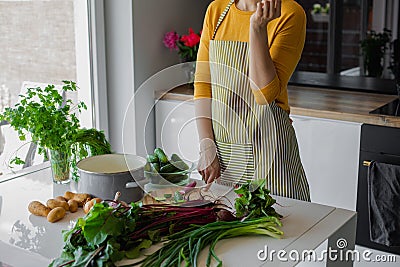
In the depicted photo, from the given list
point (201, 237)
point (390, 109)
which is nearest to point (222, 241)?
point (201, 237)

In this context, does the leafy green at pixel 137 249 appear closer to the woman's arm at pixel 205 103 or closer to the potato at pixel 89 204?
the potato at pixel 89 204

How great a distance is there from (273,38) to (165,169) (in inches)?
22.3

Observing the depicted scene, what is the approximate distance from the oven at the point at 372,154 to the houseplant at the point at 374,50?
612 millimetres

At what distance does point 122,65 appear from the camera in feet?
10.2

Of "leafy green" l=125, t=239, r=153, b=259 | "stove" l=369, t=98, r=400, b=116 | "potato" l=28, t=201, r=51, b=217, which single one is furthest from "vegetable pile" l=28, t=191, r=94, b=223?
"stove" l=369, t=98, r=400, b=116

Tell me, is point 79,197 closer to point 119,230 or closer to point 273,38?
point 119,230

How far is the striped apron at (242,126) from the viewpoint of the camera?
192 centimetres

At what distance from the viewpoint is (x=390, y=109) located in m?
2.70

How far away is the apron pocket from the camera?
1948 mm

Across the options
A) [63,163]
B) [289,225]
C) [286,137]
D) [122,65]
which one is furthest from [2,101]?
[289,225]

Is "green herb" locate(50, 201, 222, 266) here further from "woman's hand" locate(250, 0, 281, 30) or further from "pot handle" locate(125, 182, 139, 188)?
"woman's hand" locate(250, 0, 281, 30)

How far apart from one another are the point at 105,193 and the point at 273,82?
0.59 meters

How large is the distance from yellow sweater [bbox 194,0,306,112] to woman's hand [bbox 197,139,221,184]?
6.7 inches

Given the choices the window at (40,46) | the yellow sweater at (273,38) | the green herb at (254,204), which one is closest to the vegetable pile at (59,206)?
the green herb at (254,204)
